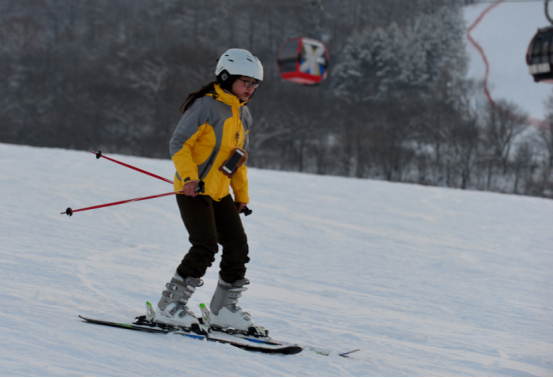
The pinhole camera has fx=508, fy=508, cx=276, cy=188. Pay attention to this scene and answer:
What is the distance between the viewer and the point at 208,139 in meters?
2.60

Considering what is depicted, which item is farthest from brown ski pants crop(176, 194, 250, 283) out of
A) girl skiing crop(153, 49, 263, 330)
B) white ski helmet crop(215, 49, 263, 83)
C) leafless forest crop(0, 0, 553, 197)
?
leafless forest crop(0, 0, 553, 197)

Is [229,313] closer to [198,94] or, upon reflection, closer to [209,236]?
[209,236]

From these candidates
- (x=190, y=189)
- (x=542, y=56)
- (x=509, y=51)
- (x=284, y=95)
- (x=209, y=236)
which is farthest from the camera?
(x=509, y=51)

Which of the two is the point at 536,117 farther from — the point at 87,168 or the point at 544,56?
the point at 87,168

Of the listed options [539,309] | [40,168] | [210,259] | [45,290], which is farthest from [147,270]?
[40,168]

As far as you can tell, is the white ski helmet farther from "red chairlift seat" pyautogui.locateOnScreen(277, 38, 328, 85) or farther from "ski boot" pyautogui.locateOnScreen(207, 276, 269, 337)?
"red chairlift seat" pyautogui.locateOnScreen(277, 38, 328, 85)

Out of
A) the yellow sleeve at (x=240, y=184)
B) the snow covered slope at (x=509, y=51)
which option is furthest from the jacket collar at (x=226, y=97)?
the snow covered slope at (x=509, y=51)

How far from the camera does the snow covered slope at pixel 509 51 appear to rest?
44.7m

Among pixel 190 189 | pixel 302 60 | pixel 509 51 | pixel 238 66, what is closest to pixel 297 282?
pixel 190 189

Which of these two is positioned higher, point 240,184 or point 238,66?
point 238,66

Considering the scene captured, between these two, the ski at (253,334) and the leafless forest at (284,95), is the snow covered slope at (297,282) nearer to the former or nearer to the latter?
the ski at (253,334)

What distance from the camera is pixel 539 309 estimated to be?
392cm

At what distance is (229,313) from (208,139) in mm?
942

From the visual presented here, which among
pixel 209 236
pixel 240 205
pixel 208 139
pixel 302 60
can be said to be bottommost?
pixel 209 236
